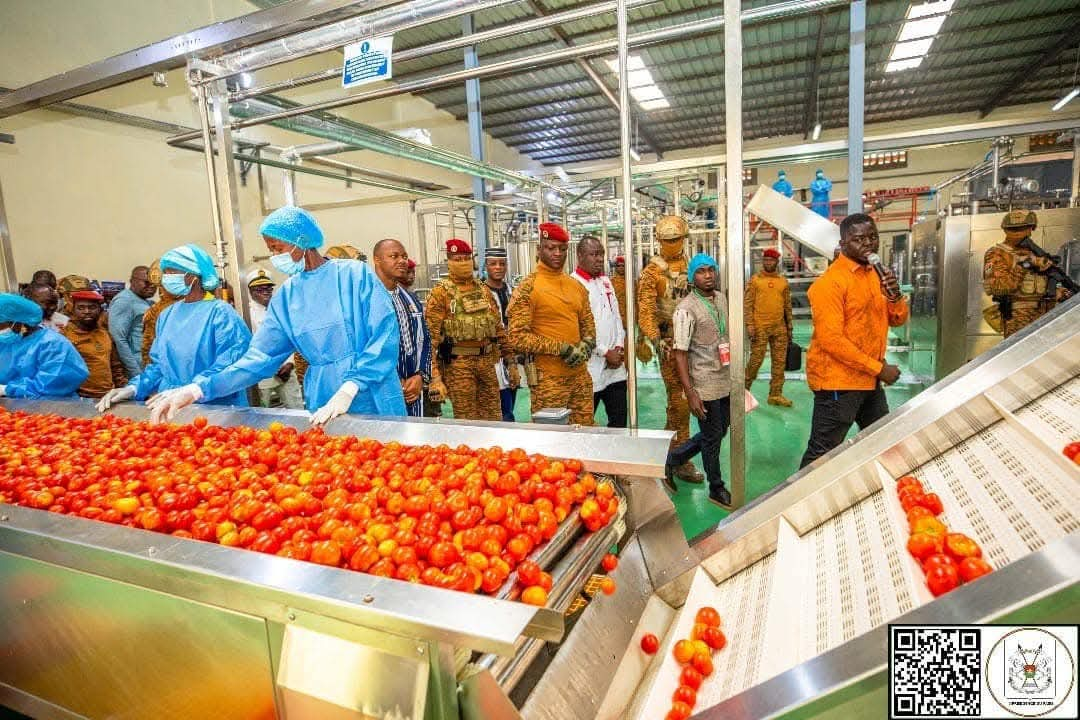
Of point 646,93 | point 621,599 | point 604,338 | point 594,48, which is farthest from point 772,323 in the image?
point 646,93

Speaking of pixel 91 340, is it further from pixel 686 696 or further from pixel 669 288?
pixel 686 696

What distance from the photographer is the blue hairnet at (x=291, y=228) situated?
2861 millimetres

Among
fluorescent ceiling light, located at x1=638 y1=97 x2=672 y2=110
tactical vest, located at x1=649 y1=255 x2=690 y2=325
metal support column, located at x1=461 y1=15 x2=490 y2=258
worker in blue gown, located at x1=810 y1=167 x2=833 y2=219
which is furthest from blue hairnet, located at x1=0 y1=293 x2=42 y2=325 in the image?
fluorescent ceiling light, located at x1=638 y1=97 x2=672 y2=110

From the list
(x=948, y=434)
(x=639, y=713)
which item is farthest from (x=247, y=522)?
(x=948, y=434)

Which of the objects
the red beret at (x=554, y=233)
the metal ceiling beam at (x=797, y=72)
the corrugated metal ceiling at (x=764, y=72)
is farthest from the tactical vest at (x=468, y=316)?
the metal ceiling beam at (x=797, y=72)

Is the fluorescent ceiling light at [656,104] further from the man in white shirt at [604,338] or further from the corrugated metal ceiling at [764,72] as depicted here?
the man in white shirt at [604,338]

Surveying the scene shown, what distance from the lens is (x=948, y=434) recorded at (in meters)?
1.81

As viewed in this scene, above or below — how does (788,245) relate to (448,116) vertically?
below

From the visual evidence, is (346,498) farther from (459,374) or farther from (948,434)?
(459,374)

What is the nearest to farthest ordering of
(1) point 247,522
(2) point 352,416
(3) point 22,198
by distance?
(1) point 247,522
(2) point 352,416
(3) point 22,198

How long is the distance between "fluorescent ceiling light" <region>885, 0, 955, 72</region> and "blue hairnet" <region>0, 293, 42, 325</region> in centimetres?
1147

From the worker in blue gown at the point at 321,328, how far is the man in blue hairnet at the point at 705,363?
2071 millimetres

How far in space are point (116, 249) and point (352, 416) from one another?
22.1 feet

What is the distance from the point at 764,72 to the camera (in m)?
11.9
